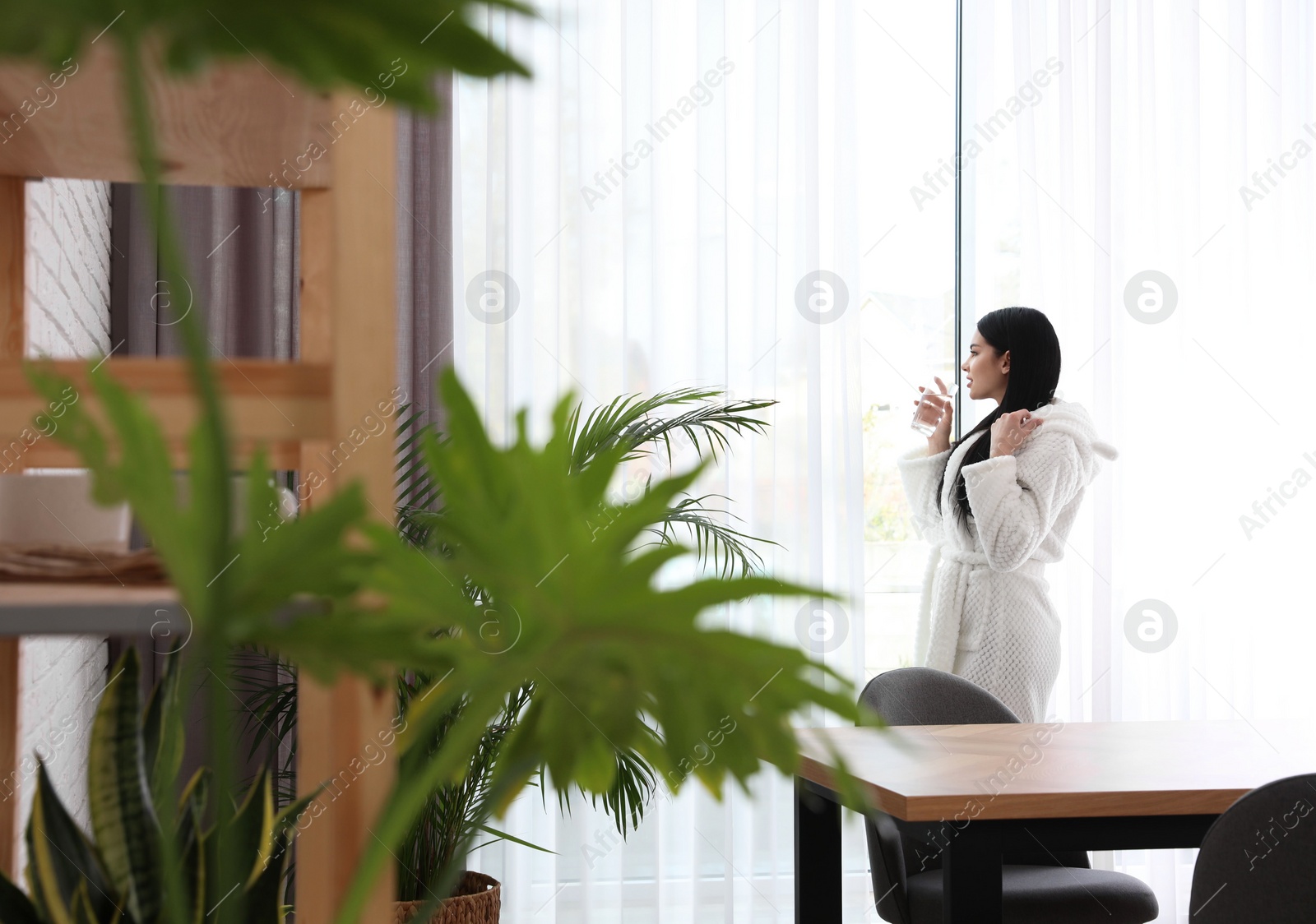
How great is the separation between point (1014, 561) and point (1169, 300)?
135 centimetres

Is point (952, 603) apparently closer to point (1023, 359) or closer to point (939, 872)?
point (1023, 359)

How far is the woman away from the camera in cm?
266

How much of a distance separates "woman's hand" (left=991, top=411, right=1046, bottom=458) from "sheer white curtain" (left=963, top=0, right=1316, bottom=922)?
814mm

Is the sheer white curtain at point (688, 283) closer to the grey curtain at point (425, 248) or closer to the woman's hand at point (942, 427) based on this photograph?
the grey curtain at point (425, 248)

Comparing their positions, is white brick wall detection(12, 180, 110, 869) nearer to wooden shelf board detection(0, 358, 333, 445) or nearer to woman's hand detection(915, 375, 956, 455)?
wooden shelf board detection(0, 358, 333, 445)

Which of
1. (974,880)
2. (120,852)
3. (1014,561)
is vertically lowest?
(974,880)

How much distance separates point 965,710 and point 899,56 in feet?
7.13

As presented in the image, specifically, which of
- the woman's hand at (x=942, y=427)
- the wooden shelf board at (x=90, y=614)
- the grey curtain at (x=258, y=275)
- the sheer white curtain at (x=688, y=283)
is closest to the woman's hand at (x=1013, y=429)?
the woman's hand at (x=942, y=427)

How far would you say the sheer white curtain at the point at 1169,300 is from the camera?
11.1 ft

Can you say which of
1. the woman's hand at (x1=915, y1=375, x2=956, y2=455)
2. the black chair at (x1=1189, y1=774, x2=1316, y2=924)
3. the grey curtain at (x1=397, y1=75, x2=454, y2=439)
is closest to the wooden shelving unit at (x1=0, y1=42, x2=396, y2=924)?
the black chair at (x1=1189, y1=774, x2=1316, y2=924)

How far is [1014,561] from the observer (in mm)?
2688

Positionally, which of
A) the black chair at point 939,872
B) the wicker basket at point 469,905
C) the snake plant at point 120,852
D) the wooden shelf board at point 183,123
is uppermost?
the wooden shelf board at point 183,123

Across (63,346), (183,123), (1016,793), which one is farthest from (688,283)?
(183,123)

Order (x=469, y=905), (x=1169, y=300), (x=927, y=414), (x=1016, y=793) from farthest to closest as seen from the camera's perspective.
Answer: (x=1169, y=300), (x=927, y=414), (x=469, y=905), (x=1016, y=793)
